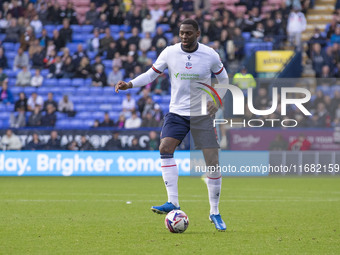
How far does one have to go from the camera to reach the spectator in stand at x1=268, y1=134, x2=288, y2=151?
21.2 m

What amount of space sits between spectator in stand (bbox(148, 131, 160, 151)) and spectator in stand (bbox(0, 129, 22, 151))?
361 centimetres

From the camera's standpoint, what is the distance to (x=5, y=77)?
26.0 meters

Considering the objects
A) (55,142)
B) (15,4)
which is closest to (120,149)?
(55,142)

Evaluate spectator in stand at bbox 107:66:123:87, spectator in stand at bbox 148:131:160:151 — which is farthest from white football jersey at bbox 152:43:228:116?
spectator in stand at bbox 107:66:123:87

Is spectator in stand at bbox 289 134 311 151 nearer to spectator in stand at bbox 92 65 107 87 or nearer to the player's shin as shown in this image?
spectator in stand at bbox 92 65 107 87

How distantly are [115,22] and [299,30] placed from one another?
6.69m

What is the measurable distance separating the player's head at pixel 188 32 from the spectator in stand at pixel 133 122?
13.8m

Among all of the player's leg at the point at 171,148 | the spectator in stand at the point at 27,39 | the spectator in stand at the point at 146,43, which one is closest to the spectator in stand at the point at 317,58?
the spectator in stand at the point at 146,43

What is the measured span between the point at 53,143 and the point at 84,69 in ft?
17.1

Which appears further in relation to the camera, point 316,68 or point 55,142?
point 316,68

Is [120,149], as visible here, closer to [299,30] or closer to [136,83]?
[299,30]

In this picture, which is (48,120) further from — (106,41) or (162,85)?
(106,41)

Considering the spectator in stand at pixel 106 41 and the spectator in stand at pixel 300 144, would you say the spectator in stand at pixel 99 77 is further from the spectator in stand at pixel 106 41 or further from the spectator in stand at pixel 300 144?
the spectator in stand at pixel 300 144

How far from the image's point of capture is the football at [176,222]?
7.91m
